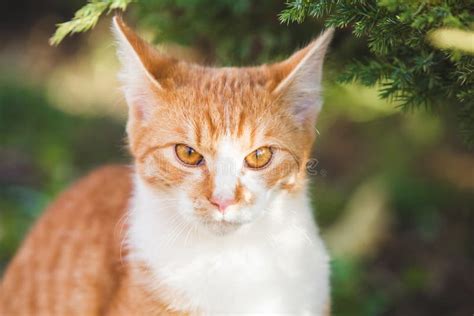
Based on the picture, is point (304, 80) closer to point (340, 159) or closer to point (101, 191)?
point (101, 191)

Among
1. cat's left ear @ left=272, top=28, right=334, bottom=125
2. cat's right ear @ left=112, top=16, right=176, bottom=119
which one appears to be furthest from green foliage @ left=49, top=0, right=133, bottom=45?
cat's left ear @ left=272, top=28, right=334, bottom=125

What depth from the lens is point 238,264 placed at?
241cm

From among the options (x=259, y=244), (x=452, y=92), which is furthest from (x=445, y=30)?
(x=259, y=244)

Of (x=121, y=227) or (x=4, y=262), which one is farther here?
(x=4, y=262)

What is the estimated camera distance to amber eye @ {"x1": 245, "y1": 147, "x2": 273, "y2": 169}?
7.57 feet

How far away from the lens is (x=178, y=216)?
2.38 metres

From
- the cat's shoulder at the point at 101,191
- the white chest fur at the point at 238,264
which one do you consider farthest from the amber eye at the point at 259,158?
the cat's shoulder at the point at 101,191

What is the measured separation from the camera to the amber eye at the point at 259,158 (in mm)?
2309

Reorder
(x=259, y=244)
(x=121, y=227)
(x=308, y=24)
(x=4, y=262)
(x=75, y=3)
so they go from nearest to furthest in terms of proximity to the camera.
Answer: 1. (x=259, y=244)
2. (x=121, y=227)
3. (x=308, y=24)
4. (x=4, y=262)
5. (x=75, y=3)

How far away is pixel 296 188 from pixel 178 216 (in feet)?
1.60

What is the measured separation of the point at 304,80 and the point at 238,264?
774 mm

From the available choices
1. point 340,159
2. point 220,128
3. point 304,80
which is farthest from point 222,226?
point 340,159

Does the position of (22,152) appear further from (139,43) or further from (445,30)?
(445,30)

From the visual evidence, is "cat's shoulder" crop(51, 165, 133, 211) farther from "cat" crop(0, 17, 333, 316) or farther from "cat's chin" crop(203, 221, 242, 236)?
"cat's chin" crop(203, 221, 242, 236)
